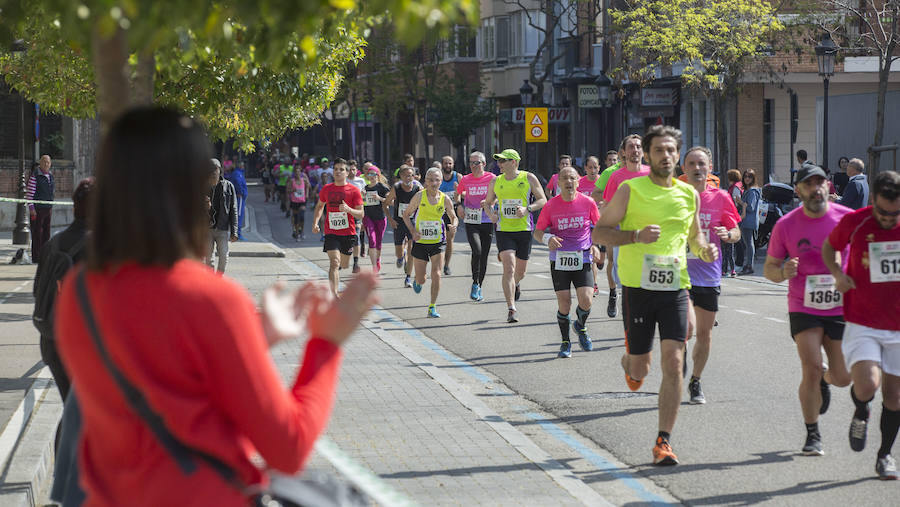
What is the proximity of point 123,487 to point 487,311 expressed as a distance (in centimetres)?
1367

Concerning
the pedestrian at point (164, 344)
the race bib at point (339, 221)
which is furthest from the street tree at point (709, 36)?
the pedestrian at point (164, 344)

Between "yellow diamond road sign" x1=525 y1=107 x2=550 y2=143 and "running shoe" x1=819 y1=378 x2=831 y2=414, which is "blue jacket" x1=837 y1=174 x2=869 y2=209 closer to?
"running shoe" x1=819 y1=378 x2=831 y2=414

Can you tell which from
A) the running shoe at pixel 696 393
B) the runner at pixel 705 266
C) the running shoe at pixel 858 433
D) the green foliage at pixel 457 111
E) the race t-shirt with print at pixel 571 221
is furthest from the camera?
the green foliage at pixel 457 111

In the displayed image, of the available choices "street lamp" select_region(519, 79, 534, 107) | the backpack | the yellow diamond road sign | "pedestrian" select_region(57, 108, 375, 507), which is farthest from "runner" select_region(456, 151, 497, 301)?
"street lamp" select_region(519, 79, 534, 107)

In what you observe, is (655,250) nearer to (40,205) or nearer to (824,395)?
(824,395)

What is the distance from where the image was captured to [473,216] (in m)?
17.7

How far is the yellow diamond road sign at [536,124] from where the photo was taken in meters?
38.6

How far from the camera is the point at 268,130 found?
18.7 m

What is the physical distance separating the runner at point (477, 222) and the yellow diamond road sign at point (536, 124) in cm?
2055

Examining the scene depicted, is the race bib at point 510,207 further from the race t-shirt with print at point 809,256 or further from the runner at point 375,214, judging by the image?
the race t-shirt with print at point 809,256

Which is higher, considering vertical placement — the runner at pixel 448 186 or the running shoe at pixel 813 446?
the runner at pixel 448 186

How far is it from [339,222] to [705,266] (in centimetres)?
816

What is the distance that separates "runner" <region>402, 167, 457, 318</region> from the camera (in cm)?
1634

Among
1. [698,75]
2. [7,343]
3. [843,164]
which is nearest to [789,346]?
[7,343]
